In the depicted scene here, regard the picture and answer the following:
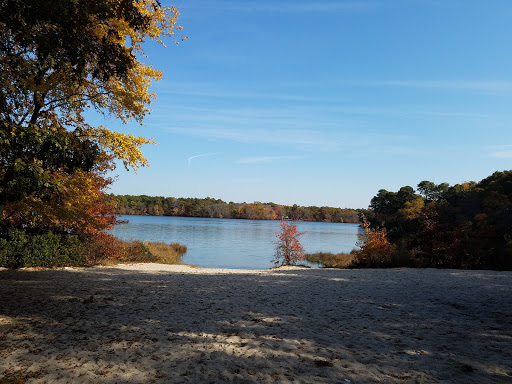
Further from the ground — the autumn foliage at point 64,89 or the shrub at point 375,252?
the autumn foliage at point 64,89

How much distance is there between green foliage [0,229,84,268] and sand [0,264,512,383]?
8.09ft

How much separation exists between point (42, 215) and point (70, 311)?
3.93 meters

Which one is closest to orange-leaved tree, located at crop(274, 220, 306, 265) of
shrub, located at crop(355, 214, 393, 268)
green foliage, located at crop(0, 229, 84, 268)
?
shrub, located at crop(355, 214, 393, 268)

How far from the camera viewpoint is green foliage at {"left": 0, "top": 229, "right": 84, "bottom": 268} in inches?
448

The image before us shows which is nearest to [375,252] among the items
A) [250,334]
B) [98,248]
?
[98,248]

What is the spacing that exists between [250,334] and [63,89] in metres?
7.27

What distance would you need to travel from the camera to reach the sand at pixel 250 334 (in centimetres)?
384

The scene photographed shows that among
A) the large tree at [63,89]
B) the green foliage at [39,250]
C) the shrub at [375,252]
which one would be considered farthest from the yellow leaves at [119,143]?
the shrub at [375,252]

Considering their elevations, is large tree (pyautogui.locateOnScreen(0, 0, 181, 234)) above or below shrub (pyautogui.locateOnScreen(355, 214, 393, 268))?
above

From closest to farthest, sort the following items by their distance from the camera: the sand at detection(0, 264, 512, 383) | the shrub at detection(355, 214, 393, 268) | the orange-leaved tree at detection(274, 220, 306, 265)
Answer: the sand at detection(0, 264, 512, 383), the shrub at detection(355, 214, 393, 268), the orange-leaved tree at detection(274, 220, 306, 265)

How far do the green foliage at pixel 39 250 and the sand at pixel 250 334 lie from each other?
2.47 m

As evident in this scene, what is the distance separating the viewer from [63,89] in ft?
26.7

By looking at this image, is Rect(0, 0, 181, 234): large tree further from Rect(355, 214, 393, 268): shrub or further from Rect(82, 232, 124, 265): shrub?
Rect(355, 214, 393, 268): shrub

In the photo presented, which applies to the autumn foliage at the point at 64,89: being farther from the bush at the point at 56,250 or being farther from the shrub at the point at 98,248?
the shrub at the point at 98,248
